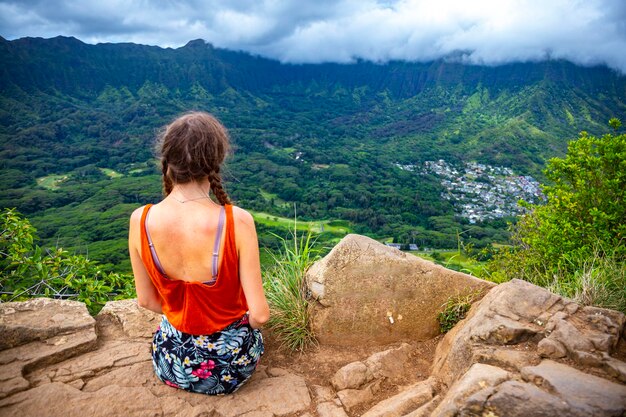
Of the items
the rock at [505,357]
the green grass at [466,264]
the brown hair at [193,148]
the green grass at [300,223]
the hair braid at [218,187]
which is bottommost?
the green grass at [300,223]

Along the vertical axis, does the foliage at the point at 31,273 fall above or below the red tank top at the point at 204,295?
below

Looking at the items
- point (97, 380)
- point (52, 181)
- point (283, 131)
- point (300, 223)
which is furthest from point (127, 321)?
point (283, 131)

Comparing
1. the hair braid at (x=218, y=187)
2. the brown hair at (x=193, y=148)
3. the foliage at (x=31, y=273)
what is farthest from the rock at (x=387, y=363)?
→ the foliage at (x=31, y=273)

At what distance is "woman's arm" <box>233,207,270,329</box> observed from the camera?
7.30ft

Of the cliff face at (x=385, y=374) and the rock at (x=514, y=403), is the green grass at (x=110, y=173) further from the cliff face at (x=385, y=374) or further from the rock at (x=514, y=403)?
the rock at (x=514, y=403)

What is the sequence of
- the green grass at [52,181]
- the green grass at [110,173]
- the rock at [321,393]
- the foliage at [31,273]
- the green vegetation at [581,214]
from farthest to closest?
the green grass at [110,173]
the green grass at [52,181]
the green vegetation at [581,214]
the foliage at [31,273]
the rock at [321,393]

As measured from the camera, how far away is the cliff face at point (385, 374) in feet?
6.13

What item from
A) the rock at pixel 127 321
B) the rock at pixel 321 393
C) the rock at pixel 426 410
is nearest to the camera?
the rock at pixel 426 410

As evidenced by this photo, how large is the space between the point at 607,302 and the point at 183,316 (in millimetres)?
3582

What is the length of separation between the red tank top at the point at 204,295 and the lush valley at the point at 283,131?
11351 millimetres

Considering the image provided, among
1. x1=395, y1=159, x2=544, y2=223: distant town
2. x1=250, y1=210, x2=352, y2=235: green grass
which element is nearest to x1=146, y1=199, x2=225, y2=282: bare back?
x1=250, y1=210, x2=352, y2=235: green grass

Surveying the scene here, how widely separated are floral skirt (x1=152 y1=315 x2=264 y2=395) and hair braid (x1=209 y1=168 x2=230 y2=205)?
919 mm

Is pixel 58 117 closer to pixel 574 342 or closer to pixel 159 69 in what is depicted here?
pixel 159 69

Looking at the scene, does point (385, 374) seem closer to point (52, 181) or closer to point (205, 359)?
point (205, 359)
